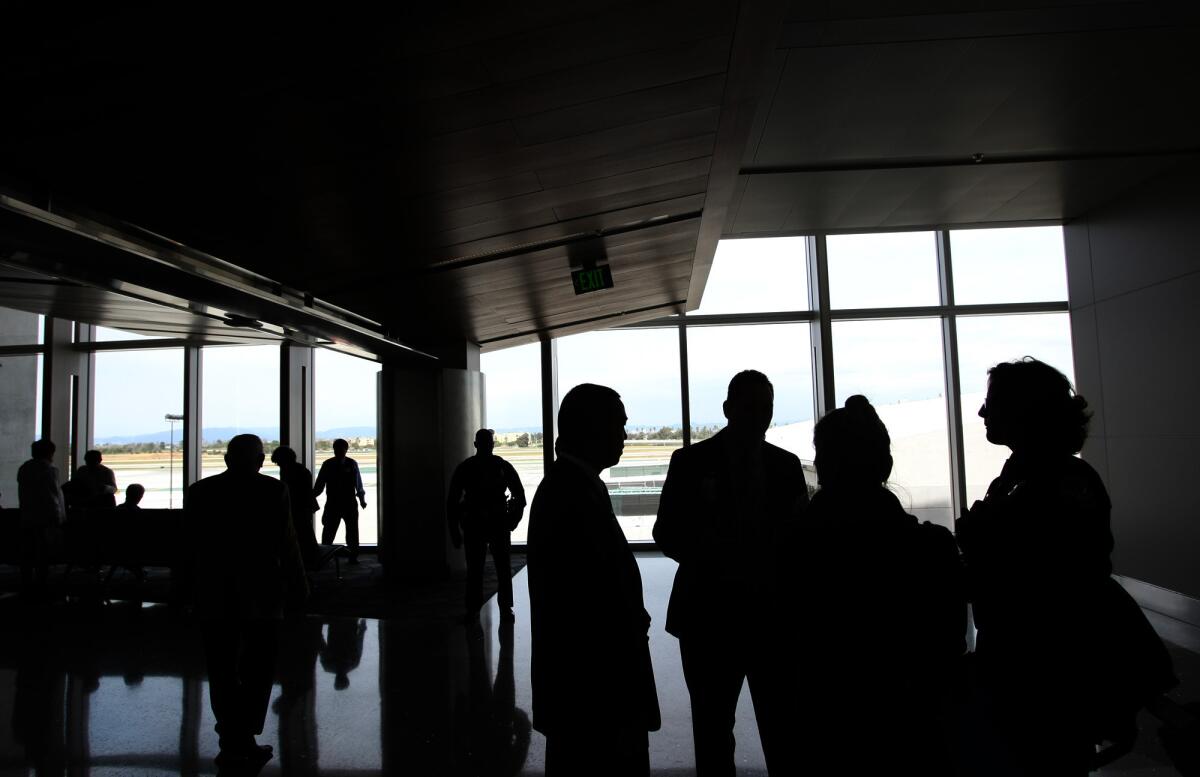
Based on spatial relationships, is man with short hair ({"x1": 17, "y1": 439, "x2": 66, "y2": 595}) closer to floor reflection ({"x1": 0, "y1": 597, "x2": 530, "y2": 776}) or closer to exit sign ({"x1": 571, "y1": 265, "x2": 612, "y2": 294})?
floor reflection ({"x1": 0, "y1": 597, "x2": 530, "y2": 776})

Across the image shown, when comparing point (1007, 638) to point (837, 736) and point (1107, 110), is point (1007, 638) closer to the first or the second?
point (837, 736)

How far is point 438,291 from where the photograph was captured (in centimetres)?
607

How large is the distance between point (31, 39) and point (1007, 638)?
298cm

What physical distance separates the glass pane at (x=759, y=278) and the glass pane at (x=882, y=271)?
0.46 m

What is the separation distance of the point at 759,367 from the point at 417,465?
5.23 m

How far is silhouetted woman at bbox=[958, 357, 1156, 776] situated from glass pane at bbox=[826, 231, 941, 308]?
8.74 meters

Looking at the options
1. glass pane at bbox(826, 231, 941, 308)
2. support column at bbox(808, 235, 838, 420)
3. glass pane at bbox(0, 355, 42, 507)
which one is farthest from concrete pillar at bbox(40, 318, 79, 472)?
glass pane at bbox(826, 231, 941, 308)

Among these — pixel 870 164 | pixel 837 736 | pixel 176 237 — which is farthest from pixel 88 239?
pixel 870 164

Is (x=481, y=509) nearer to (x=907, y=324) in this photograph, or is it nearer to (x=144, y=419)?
(x=907, y=324)

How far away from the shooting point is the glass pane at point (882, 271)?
32.7ft

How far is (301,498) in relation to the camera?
7.75 metres

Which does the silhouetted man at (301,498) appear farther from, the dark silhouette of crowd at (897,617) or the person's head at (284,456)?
the dark silhouette of crowd at (897,617)

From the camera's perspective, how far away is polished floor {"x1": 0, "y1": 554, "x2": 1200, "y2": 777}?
355cm

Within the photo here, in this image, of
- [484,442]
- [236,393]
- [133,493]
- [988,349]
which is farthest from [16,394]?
[988,349]
